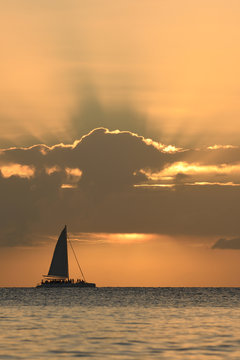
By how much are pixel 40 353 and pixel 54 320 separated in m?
40.0

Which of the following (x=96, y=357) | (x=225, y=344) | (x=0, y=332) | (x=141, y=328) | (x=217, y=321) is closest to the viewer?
(x=96, y=357)

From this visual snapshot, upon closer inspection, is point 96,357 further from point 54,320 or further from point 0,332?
point 54,320

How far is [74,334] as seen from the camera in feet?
244

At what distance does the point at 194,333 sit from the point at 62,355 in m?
23.1

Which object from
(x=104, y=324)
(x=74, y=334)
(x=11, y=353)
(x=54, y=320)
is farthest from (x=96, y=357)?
(x=54, y=320)

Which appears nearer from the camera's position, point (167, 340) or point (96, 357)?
point (96, 357)

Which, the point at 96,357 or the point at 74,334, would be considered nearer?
the point at 96,357

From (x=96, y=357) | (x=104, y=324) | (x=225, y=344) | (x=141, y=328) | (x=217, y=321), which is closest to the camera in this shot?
(x=96, y=357)

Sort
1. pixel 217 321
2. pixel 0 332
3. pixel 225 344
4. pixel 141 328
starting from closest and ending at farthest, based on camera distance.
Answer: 1. pixel 225 344
2. pixel 0 332
3. pixel 141 328
4. pixel 217 321

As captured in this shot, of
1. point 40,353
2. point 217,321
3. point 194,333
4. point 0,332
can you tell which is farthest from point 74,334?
point 217,321

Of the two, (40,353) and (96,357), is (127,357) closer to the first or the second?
(96,357)

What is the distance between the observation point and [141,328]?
83375 mm

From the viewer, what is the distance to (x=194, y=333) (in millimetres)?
75625

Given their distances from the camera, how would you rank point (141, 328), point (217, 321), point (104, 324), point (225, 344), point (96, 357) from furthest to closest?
1. point (217, 321)
2. point (104, 324)
3. point (141, 328)
4. point (225, 344)
5. point (96, 357)
